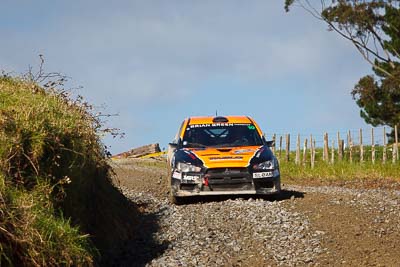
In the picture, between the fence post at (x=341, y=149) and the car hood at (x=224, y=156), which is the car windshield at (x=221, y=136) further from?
the fence post at (x=341, y=149)

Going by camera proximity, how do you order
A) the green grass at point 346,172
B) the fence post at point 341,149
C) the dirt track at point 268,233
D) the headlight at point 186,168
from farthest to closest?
the fence post at point 341,149 < the green grass at point 346,172 < the headlight at point 186,168 < the dirt track at point 268,233

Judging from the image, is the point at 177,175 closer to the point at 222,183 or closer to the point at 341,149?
the point at 222,183

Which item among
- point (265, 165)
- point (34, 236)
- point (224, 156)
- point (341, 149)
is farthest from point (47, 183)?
point (341, 149)

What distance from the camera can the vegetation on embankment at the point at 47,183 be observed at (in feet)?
24.5

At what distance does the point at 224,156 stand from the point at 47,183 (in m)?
6.66

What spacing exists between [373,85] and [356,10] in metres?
4.22

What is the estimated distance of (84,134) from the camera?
9.93m

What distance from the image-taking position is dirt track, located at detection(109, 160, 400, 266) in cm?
991

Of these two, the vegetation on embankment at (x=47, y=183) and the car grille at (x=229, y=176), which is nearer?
the vegetation on embankment at (x=47, y=183)

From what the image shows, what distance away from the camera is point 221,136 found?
1609 centimetres

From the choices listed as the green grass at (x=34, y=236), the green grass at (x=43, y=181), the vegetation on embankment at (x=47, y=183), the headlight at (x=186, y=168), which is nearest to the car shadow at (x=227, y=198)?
the headlight at (x=186, y=168)

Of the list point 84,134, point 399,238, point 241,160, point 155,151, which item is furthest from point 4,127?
point 155,151

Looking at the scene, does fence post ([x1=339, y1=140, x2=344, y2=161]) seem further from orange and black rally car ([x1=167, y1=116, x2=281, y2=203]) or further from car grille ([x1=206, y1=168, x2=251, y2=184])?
car grille ([x1=206, y1=168, x2=251, y2=184])

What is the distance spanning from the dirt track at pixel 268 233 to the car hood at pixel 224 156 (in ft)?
2.39
